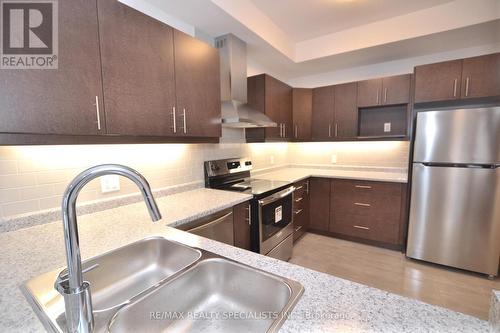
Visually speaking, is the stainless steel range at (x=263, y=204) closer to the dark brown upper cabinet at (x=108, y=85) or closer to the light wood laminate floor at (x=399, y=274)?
the light wood laminate floor at (x=399, y=274)

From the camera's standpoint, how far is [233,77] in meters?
2.26

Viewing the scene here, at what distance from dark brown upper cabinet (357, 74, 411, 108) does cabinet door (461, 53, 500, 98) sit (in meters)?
0.51

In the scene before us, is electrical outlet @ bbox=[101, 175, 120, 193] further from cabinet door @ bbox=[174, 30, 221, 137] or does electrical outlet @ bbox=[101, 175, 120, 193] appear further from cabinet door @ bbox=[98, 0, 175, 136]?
cabinet door @ bbox=[174, 30, 221, 137]

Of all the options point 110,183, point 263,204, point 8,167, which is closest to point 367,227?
point 263,204

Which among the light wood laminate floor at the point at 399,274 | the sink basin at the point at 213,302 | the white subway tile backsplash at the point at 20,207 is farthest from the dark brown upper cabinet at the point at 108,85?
the light wood laminate floor at the point at 399,274

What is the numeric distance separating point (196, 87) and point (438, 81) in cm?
259

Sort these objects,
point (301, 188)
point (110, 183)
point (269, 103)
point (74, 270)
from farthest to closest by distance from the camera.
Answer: point (301, 188) → point (269, 103) → point (110, 183) → point (74, 270)

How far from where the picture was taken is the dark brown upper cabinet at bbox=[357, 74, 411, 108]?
8.79ft

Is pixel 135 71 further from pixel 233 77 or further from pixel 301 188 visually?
pixel 301 188

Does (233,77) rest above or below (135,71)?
above

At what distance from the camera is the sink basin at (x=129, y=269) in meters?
0.85

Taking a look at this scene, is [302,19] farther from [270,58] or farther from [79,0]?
[79,0]

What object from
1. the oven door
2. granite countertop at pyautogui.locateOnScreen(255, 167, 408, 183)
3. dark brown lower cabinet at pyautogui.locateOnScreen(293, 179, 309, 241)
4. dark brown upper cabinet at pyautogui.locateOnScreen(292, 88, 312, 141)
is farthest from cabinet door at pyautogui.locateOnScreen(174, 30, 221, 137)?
dark brown upper cabinet at pyautogui.locateOnScreen(292, 88, 312, 141)

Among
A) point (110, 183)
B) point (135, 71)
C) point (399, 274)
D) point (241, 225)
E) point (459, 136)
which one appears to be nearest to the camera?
point (135, 71)
